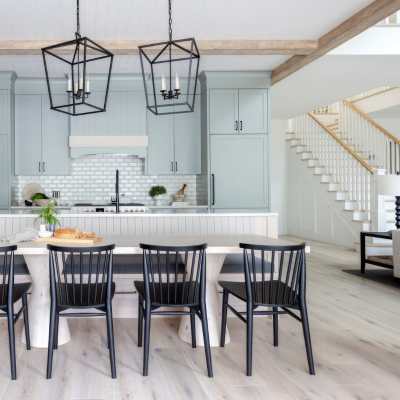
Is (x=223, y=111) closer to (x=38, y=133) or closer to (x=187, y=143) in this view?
(x=187, y=143)

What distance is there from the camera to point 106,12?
439cm

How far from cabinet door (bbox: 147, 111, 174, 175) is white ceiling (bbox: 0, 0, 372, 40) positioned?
189cm

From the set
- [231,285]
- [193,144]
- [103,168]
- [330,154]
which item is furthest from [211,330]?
[330,154]

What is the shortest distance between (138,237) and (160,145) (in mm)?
3307

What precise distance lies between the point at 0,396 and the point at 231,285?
1.64 m

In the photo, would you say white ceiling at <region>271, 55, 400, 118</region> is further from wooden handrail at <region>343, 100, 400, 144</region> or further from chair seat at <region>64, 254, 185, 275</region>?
chair seat at <region>64, 254, 185, 275</region>

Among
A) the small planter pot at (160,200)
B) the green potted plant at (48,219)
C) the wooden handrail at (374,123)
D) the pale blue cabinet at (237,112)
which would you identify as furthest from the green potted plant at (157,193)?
the wooden handrail at (374,123)

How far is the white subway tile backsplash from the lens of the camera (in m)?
7.25

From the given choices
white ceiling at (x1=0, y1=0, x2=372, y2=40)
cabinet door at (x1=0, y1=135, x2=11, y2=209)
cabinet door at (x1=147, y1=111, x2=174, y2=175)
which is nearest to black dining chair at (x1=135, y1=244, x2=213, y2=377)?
white ceiling at (x1=0, y1=0, x2=372, y2=40)

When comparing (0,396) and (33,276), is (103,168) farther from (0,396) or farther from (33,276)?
(0,396)

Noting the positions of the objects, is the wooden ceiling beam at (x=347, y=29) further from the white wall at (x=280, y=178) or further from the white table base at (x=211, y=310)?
the white wall at (x=280, y=178)

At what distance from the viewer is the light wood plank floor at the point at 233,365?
253cm

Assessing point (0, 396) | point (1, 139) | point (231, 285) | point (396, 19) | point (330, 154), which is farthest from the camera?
point (330, 154)

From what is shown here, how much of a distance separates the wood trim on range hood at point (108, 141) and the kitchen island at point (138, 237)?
7.97 ft
